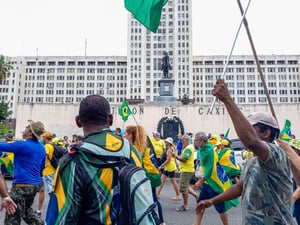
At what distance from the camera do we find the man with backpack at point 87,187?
1.72 metres

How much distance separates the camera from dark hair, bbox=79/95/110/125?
1995mm

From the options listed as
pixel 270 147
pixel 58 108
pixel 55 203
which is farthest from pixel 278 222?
pixel 58 108

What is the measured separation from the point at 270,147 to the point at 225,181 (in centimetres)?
390

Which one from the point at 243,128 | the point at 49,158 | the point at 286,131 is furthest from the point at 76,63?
the point at 243,128

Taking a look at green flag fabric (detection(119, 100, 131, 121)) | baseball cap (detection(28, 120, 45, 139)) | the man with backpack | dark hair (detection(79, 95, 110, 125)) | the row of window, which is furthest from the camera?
the row of window

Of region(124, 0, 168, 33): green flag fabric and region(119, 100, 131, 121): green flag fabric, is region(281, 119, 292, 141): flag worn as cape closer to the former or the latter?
region(124, 0, 168, 33): green flag fabric

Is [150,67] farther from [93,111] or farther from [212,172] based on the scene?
[93,111]

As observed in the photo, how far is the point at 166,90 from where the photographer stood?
32.8m

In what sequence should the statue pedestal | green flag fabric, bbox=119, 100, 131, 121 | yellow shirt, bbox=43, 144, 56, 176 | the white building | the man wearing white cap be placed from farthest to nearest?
the white building
the statue pedestal
green flag fabric, bbox=119, 100, 131, 121
yellow shirt, bbox=43, 144, 56, 176
the man wearing white cap

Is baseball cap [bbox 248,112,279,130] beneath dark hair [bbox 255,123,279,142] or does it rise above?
above

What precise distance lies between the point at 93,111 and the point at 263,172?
1.39m

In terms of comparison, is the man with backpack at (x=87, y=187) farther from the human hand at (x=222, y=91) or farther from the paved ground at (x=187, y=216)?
the paved ground at (x=187, y=216)

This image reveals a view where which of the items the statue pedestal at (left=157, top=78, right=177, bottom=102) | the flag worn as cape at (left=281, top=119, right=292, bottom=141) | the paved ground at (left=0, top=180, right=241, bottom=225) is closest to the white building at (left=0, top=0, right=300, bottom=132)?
the statue pedestal at (left=157, top=78, right=177, bottom=102)

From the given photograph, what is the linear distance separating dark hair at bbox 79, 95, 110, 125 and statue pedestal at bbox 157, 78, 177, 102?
29731 millimetres
